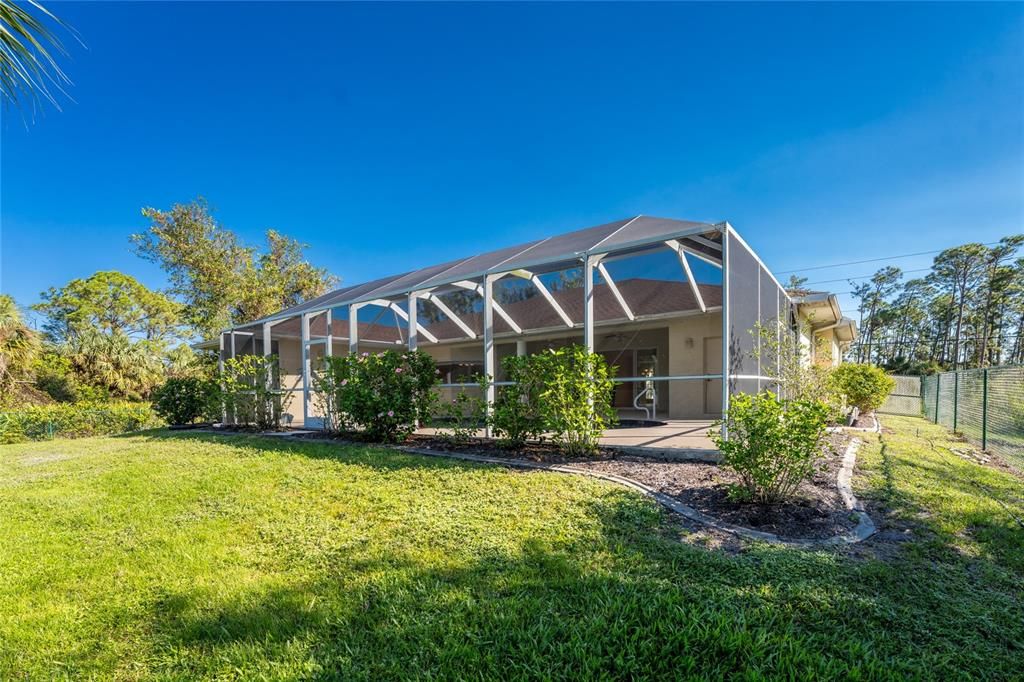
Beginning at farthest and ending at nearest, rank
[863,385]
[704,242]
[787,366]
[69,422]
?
1. [69,422]
2. [863,385]
3. [787,366]
4. [704,242]

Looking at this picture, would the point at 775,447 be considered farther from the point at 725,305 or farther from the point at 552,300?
the point at 552,300

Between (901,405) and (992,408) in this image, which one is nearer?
(992,408)

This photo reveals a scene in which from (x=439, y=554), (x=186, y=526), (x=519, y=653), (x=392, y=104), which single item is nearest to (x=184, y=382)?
(x=392, y=104)

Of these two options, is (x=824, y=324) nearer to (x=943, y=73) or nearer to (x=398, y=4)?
(x=943, y=73)

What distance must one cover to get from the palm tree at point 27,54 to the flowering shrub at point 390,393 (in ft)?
17.7

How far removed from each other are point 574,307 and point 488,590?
8.68 metres

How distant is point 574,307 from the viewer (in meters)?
10.7

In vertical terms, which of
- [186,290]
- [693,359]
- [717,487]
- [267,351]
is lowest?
[717,487]

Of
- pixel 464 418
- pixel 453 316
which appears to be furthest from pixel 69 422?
pixel 464 418

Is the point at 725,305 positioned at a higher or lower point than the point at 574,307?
lower

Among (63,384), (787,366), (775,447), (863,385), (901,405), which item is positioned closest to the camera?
(775,447)

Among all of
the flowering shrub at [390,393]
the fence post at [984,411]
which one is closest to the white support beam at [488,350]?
the flowering shrub at [390,393]

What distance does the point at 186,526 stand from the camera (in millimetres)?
3838

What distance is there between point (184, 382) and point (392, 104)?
34.6ft
